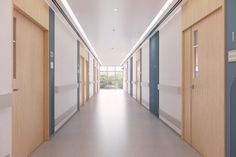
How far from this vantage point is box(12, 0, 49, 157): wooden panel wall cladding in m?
4.56

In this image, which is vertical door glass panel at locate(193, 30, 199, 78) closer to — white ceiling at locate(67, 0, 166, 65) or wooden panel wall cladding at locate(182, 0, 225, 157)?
wooden panel wall cladding at locate(182, 0, 225, 157)

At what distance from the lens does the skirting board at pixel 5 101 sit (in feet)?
11.8

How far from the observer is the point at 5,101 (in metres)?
3.72

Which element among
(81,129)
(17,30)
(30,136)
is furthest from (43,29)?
(81,129)

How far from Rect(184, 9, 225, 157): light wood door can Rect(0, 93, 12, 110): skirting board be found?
3.34m

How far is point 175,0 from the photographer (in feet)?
21.4

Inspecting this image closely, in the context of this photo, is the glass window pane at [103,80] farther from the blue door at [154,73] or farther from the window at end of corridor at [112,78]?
the blue door at [154,73]

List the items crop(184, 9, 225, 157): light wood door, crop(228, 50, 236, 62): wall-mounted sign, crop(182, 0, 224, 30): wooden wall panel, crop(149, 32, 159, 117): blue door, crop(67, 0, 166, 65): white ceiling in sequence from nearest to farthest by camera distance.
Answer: crop(228, 50, 236, 62): wall-mounted sign, crop(184, 9, 225, 157): light wood door, crop(182, 0, 224, 30): wooden wall panel, crop(67, 0, 166, 65): white ceiling, crop(149, 32, 159, 117): blue door

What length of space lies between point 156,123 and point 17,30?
5.72m

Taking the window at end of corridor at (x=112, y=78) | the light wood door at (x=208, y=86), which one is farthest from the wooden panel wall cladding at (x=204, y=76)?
the window at end of corridor at (x=112, y=78)

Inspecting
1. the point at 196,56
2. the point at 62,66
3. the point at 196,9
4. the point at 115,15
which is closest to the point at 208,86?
the point at 196,56

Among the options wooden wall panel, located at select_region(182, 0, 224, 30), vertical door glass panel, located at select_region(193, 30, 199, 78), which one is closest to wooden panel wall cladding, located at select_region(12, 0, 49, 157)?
wooden wall panel, located at select_region(182, 0, 224, 30)

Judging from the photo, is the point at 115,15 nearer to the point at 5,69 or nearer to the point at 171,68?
the point at 171,68

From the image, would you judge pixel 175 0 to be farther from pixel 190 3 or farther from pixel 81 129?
pixel 81 129
